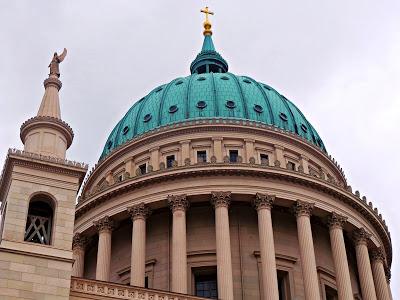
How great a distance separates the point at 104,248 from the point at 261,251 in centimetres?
1010

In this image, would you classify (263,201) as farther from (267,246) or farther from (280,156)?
(280,156)

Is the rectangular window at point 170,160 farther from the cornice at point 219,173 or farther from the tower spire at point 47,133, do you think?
the tower spire at point 47,133

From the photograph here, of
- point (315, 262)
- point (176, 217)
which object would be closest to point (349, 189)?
point (315, 262)

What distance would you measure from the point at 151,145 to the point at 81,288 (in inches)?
992

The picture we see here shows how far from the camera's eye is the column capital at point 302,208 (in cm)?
4897

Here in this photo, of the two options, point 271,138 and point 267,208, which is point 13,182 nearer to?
point 267,208

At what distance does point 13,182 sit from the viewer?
100.0 feet

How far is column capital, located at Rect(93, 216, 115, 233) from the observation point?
50.5 metres

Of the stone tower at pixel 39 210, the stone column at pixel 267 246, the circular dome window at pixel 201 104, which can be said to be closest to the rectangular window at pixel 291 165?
the stone column at pixel 267 246

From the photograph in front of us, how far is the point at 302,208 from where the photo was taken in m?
49.0

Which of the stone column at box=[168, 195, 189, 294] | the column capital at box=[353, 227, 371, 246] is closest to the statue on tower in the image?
the stone column at box=[168, 195, 189, 294]

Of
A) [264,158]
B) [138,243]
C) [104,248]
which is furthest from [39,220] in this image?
[264,158]

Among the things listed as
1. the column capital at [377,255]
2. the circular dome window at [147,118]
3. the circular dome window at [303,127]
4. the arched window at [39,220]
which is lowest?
the arched window at [39,220]

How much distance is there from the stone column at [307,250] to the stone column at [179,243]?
6.93 metres
